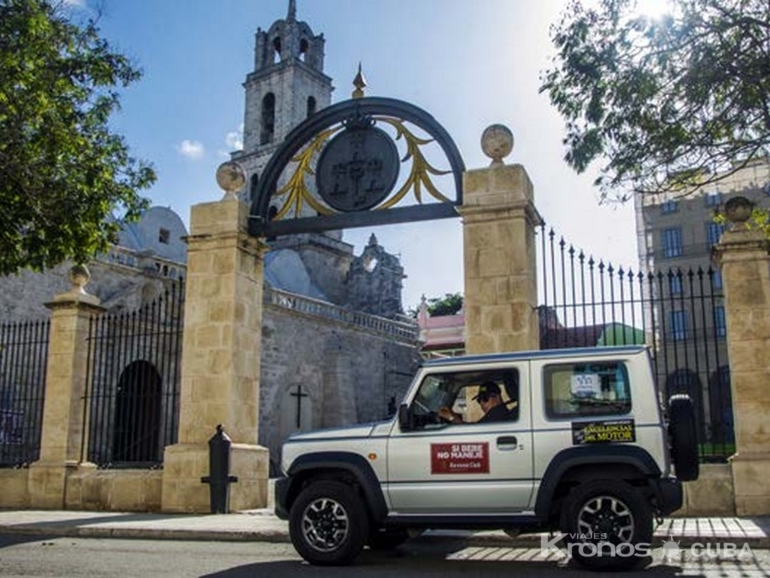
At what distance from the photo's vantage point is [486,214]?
11203 millimetres

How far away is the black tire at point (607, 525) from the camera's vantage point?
6.38 meters

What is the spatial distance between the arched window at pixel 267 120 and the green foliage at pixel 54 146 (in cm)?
4443

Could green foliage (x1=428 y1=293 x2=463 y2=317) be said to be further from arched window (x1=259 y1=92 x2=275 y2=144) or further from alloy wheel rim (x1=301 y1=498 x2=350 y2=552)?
alloy wheel rim (x1=301 y1=498 x2=350 y2=552)

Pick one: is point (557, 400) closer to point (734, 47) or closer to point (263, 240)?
point (734, 47)

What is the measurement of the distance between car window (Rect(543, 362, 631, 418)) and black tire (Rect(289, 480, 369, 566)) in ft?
6.31

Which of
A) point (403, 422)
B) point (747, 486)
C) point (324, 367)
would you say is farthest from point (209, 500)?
point (324, 367)

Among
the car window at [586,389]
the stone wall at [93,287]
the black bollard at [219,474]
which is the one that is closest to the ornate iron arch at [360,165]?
the black bollard at [219,474]

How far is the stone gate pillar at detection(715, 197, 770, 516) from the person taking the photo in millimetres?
9969

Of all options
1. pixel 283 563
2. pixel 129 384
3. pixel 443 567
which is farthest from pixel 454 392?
pixel 129 384

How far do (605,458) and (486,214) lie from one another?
5.25 m

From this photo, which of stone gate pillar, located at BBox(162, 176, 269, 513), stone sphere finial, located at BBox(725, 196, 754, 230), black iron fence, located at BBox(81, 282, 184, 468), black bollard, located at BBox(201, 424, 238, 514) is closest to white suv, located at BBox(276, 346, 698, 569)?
black bollard, located at BBox(201, 424, 238, 514)

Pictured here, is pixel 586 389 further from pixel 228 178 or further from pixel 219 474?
pixel 228 178

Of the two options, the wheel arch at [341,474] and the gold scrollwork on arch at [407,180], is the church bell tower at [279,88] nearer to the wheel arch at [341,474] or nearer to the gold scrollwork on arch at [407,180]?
the gold scrollwork on arch at [407,180]

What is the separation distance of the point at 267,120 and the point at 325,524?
51.5m
